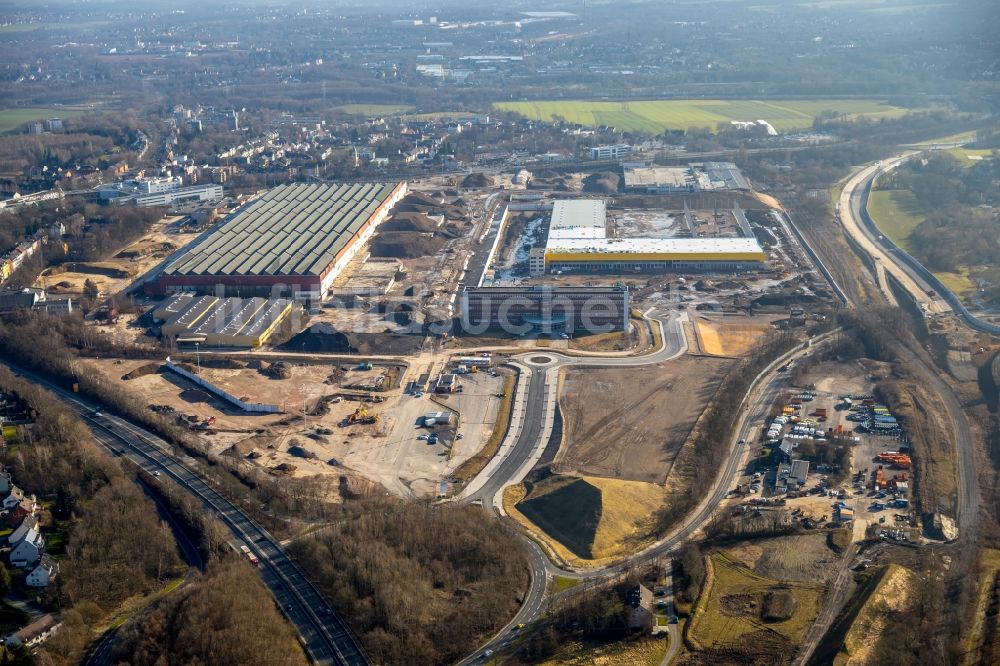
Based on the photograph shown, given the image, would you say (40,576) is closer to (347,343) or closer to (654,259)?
(347,343)

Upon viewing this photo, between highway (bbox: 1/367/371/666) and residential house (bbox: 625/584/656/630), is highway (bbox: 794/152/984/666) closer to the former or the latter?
residential house (bbox: 625/584/656/630)

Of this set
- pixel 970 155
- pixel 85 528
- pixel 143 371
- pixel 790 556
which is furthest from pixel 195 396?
pixel 970 155

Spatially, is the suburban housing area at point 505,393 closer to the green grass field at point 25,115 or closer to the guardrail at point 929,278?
the guardrail at point 929,278

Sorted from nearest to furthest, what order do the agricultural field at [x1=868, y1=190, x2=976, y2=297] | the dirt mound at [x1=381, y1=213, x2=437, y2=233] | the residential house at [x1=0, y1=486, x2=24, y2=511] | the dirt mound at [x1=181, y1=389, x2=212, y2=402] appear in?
the residential house at [x1=0, y1=486, x2=24, y2=511] < the dirt mound at [x1=181, y1=389, x2=212, y2=402] < the agricultural field at [x1=868, y1=190, x2=976, y2=297] < the dirt mound at [x1=381, y1=213, x2=437, y2=233]

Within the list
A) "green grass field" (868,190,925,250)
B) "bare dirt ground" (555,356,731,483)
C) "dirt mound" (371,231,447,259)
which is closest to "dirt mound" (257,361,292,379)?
"bare dirt ground" (555,356,731,483)

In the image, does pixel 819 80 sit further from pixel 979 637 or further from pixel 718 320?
pixel 979 637

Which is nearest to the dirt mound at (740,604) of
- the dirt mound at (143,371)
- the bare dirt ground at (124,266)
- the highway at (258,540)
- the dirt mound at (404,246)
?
the highway at (258,540)
